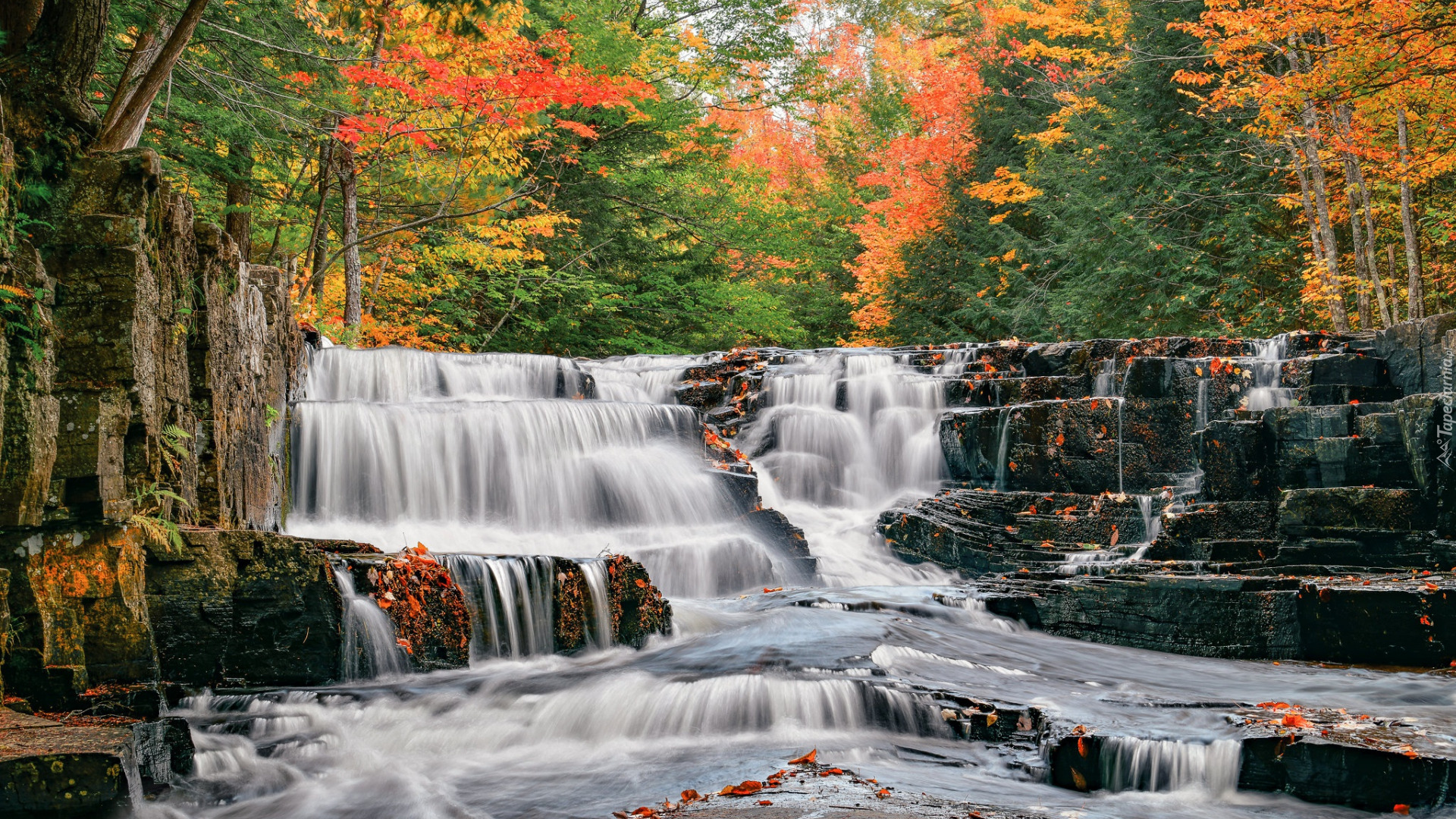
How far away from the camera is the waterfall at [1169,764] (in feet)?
14.2

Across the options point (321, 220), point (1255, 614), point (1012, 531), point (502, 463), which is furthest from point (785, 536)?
point (321, 220)

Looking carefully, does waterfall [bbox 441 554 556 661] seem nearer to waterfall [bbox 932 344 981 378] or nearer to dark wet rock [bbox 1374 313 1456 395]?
waterfall [bbox 932 344 981 378]

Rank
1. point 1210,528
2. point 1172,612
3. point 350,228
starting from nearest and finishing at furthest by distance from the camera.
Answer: point 1172,612
point 1210,528
point 350,228

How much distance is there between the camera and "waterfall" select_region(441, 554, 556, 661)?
6.06 metres

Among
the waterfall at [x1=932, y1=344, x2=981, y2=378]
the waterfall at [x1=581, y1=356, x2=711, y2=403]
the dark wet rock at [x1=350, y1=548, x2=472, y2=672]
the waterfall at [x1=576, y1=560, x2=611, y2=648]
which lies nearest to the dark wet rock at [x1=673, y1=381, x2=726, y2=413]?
the waterfall at [x1=581, y1=356, x2=711, y2=403]

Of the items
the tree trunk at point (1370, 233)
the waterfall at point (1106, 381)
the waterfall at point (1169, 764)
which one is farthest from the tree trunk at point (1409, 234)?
the waterfall at point (1169, 764)

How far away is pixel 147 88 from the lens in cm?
571

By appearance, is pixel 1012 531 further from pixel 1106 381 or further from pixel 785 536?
pixel 1106 381

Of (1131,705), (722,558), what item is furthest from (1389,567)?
(722,558)

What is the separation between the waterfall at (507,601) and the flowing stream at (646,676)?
0.02 metres

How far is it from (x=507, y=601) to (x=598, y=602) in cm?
71

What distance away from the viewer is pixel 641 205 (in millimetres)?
20156

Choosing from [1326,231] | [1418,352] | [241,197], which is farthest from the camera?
[1326,231]

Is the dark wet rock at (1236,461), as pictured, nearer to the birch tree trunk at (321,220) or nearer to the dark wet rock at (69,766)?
the dark wet rock at (69,766)
